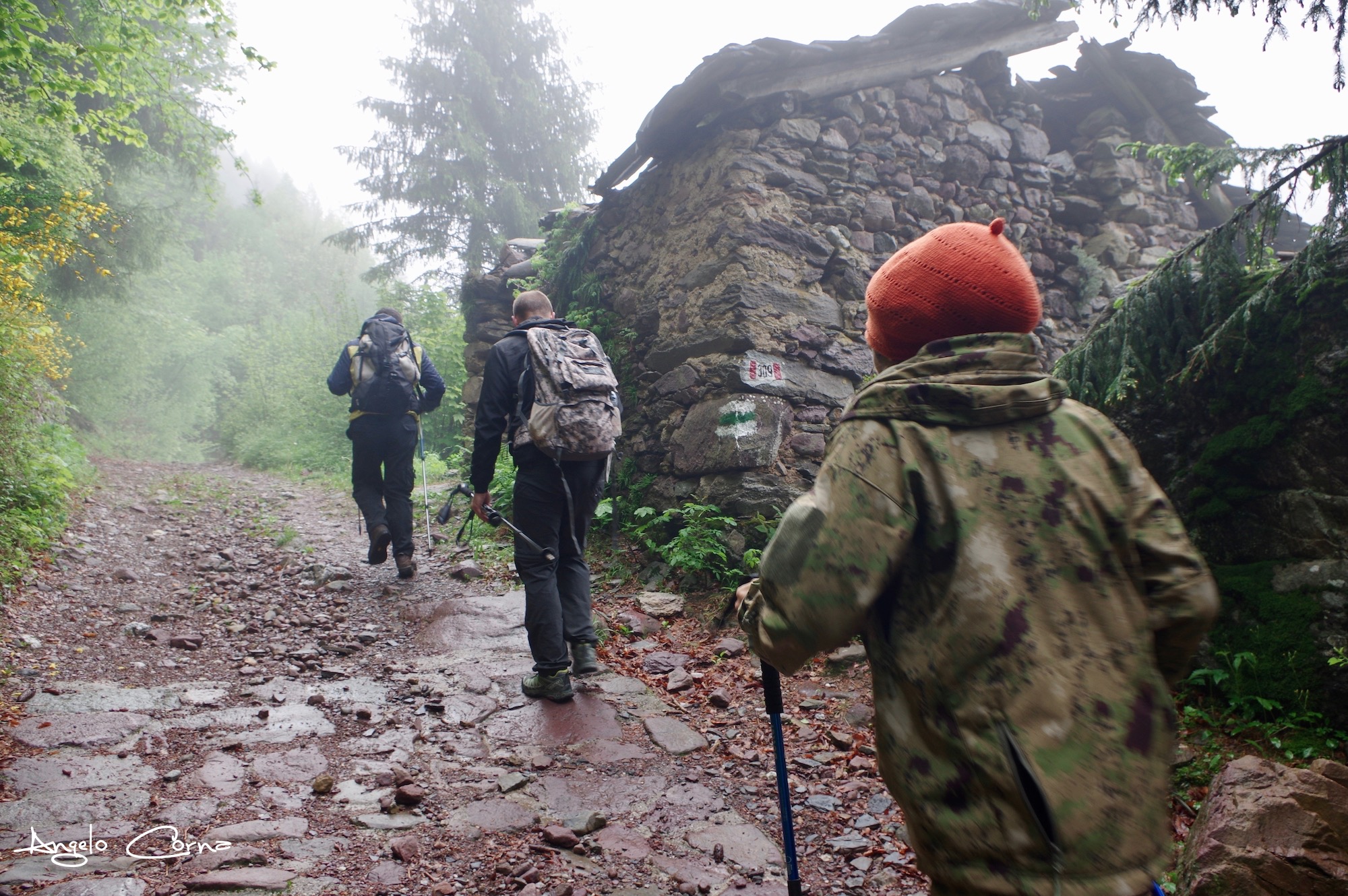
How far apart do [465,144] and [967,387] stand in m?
22.4

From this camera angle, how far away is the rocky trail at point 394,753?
2.51 m

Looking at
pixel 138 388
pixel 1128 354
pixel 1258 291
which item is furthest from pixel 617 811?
pixel 138 388

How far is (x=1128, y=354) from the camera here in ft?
12.7

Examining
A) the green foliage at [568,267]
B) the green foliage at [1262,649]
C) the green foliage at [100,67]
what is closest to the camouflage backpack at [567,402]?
the green foliage at [1262,649]

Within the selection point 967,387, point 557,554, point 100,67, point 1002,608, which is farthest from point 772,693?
point 100,67

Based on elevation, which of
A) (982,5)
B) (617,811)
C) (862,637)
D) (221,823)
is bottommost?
(617,811)

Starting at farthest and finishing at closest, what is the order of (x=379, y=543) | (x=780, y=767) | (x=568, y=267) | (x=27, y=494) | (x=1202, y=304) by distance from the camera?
(x=568, y=267) < (x=27, y=494) < (x=379, y=543) < (x=1202, y=304) < (x=780, y=767)

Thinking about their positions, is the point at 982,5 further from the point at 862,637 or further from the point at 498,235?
the point at 498,235

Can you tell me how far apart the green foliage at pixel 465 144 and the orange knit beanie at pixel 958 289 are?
2155 centimetres

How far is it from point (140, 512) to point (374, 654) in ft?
19.0

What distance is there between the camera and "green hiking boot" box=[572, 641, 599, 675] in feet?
13.5

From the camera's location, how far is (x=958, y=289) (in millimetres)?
1414

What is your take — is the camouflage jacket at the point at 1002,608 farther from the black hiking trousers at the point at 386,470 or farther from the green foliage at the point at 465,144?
the green foliage at the point at 465,144

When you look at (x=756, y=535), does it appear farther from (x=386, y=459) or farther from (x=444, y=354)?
(x=444, y=354)
